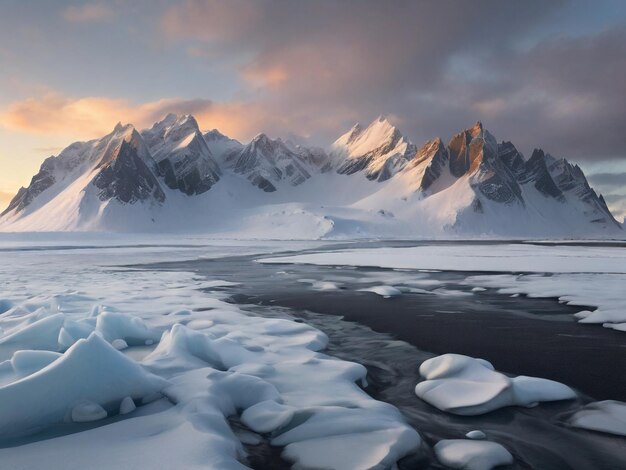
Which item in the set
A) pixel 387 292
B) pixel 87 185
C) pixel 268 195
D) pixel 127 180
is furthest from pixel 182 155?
pixel 387 292

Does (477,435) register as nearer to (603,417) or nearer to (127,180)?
(603,417)

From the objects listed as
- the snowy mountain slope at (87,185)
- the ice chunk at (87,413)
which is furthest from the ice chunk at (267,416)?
the snowy mountain slope at (87,185)

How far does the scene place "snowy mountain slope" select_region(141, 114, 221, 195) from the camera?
6806 inches

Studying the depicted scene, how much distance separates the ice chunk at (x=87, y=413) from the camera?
4.72 metres

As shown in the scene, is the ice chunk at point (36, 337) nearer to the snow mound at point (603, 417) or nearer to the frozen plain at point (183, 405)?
the frozen plain at point (183, 405)

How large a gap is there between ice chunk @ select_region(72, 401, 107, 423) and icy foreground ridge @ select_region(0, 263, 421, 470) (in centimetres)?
1

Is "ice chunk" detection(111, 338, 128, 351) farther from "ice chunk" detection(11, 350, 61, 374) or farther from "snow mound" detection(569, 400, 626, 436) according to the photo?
"snow mound" detection(569, 400, 626, 436)

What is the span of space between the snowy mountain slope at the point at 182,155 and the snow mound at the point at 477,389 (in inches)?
6854

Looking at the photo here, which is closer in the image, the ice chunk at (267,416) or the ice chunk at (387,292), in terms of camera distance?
the ice chunk at (267,416)

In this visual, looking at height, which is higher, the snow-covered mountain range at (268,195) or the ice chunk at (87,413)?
the snow-covered mountain range at (268,195)

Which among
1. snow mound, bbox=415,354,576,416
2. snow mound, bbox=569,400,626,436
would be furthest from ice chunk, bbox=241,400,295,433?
snow mound, bbox=569,400,626,436

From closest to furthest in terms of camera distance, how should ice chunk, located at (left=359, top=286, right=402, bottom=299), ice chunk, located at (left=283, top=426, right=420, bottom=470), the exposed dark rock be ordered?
ice chunk, located at (left=283, top=426, right=420, bottom=470) → ice chunk, located at (left=359, top=286, right=402, bottom=299) → the exposed dark rock

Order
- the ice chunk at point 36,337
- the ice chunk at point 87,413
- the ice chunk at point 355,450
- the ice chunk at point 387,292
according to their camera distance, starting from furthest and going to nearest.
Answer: the ice chunk at point 387,292
the ice chunk at point 36,337
the ice chunk at point 87,413
the ice chunk at point 355,450

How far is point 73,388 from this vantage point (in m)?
4.89
